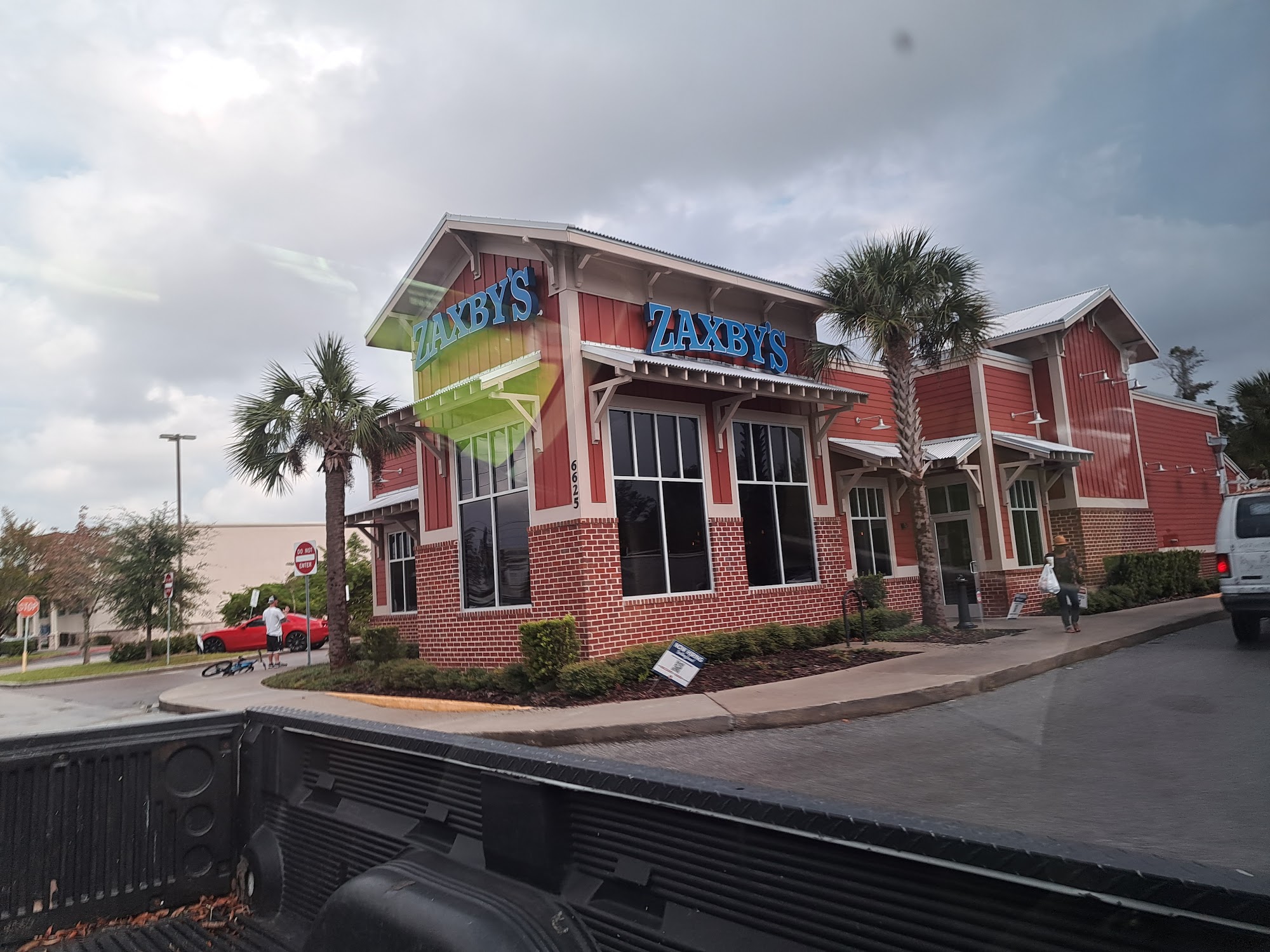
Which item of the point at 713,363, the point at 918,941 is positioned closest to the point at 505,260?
the point at 713,363

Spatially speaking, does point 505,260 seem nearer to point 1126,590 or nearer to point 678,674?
point 678,674

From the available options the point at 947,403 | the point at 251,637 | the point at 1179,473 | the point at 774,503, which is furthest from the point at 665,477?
the point at 251,637

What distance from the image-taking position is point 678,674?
1165cm

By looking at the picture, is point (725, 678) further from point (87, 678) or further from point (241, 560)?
point (241, 560)

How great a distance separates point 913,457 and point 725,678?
23.3 ft

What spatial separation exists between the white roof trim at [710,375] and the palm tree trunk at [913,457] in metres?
1.34

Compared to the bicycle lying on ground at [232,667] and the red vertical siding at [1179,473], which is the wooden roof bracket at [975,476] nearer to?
the red vertical siding at [1179,473]

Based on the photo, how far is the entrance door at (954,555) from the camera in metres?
20.6

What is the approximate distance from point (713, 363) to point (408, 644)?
29.9 feet

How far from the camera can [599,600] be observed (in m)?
12.8

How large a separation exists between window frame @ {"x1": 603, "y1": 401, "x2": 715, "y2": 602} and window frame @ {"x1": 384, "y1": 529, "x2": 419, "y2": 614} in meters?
10.5

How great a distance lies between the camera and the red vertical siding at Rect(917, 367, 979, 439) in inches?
826

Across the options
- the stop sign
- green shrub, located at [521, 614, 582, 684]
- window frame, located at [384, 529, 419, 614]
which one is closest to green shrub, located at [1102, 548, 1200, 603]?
green shrub, located at [521, 614, 582, 684]

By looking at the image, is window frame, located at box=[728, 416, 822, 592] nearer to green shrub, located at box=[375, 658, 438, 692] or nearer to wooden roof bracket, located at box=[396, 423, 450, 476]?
wooden roof bracket, located at box=[396, 423, 450, 476]
